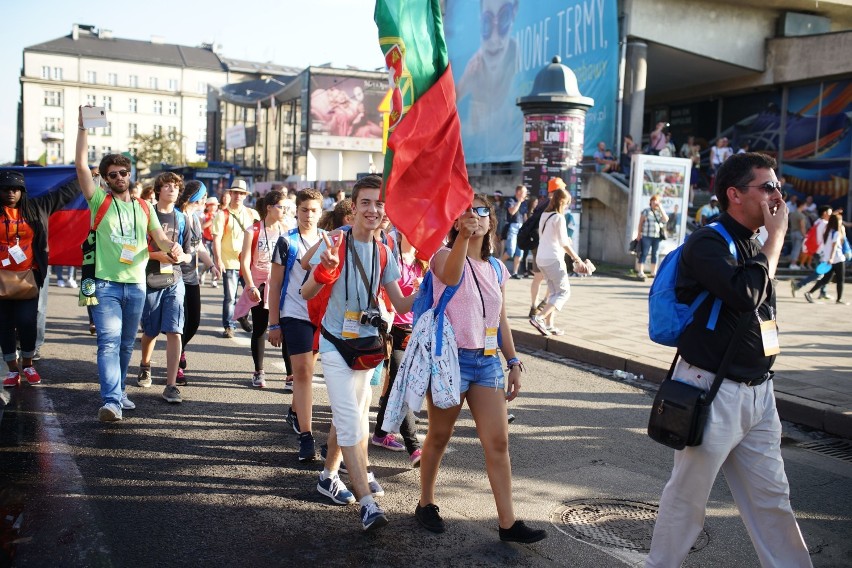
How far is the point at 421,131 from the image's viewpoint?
4000 millimetres

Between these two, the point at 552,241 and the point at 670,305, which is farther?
the point at 552,241

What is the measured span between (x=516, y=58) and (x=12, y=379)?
25515 millimetres

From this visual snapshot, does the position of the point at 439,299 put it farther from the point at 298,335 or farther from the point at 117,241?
the point at 117,241

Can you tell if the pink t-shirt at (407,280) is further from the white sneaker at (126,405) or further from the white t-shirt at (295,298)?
the white sneaker at (126,405)

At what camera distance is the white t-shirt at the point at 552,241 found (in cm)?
994

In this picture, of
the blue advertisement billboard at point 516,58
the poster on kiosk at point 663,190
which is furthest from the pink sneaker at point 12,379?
the blue advertisement billboard at point 516,58

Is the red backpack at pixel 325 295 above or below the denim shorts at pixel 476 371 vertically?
above

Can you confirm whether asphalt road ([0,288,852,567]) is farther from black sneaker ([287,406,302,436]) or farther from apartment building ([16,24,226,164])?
apartment building ([16,24,226,164])

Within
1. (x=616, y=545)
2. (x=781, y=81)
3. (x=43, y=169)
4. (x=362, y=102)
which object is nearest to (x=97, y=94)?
(x=362, y=102)

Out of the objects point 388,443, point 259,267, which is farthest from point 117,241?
point 388,443

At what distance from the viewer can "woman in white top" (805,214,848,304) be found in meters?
15.0

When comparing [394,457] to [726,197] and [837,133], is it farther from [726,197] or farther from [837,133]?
[837,133]

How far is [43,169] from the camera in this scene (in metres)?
8.36

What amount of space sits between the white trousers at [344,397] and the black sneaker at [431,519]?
506 mm
